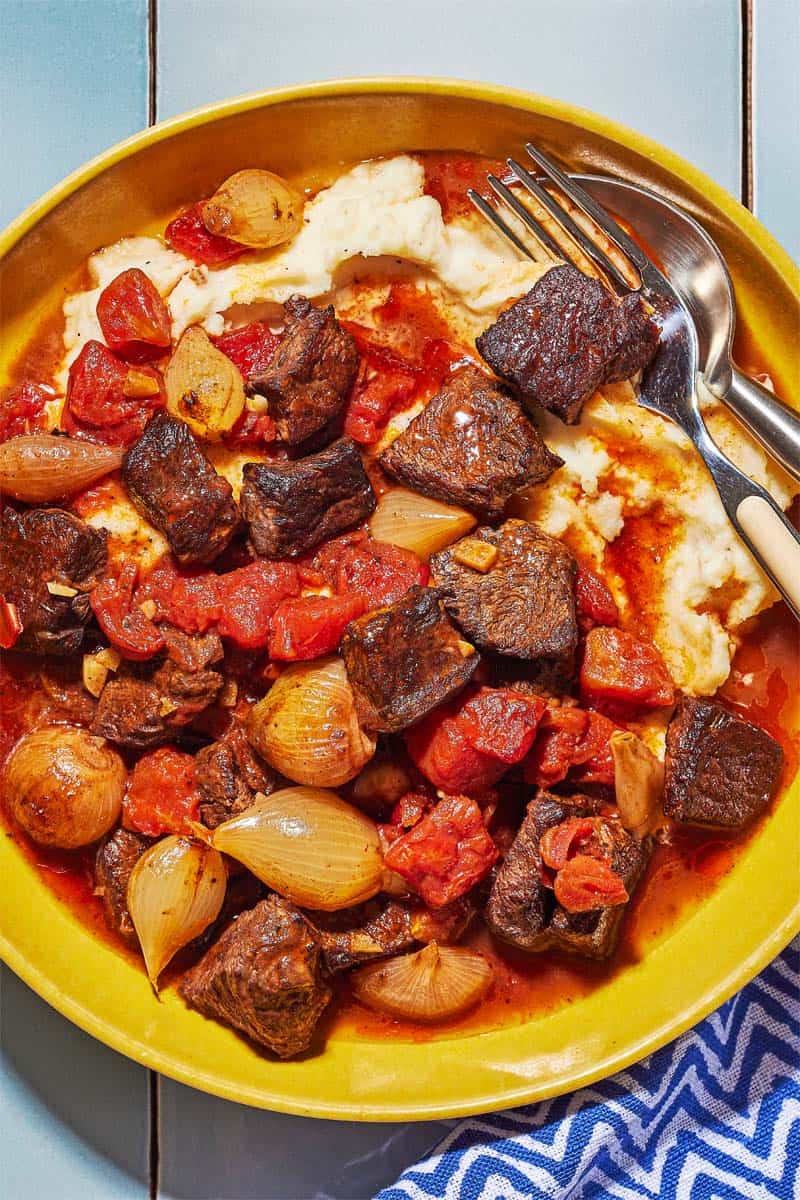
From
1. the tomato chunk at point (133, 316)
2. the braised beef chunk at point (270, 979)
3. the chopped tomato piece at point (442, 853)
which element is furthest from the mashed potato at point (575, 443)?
the braised beef chunk at point (270, 979)

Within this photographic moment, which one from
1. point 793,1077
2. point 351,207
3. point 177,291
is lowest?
point 793,1077

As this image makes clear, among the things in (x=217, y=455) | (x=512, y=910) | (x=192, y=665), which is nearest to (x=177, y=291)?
(x=217, y=455)

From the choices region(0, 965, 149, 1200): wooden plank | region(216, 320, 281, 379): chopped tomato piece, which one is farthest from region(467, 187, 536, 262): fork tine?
region(0, 965, 149, 1200): wooden plank

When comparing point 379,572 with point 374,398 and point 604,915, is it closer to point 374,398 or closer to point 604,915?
point 374,398

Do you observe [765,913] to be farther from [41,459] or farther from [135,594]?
[41,459]

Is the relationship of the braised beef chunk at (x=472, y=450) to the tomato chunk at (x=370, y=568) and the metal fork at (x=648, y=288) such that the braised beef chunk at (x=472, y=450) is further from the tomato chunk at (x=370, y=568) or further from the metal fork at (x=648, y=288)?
the metal fork at (x=648, y=288)

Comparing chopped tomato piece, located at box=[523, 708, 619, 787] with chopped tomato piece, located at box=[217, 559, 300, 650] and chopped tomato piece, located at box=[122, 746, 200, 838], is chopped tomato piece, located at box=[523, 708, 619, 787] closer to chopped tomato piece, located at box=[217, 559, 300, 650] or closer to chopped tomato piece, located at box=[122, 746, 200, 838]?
chopped tomato piece, located at box=[217, 559, 300, 650]
